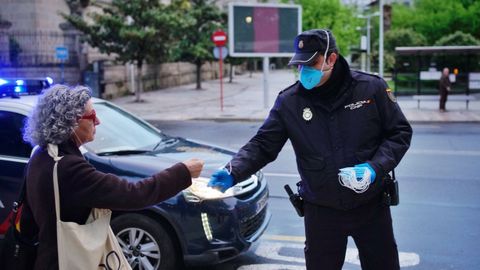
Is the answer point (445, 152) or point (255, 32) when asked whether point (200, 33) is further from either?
point (445, 152)

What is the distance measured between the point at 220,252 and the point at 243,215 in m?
0.35

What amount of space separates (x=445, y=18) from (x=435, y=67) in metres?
16.8

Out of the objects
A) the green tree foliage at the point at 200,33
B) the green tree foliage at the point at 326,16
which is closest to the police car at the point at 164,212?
the green tree foliage at the point at 200,33

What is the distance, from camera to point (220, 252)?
4.31 metres

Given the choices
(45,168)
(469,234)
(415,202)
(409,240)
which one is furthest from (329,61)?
(415,202)

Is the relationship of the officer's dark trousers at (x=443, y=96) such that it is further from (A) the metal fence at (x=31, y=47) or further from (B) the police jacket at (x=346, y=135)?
(B) the police jacket at (x=346, y=135)

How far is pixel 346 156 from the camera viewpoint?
3.00 meters

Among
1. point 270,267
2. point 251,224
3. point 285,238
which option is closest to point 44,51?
point 285,238

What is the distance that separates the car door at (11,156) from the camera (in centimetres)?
446

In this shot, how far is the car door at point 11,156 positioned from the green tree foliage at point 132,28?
18743mm

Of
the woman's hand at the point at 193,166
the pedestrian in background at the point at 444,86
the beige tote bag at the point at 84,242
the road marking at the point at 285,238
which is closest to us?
the beige tote bag at the point at 84,242

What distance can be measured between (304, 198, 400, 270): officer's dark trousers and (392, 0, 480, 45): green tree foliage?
112 ft

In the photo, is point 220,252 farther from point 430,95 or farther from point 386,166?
point 430,95

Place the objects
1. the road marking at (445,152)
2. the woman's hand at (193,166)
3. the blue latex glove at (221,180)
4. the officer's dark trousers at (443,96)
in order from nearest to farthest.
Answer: the woman's hand at (193,166)
the blue latex glove at (221,180)
the road marking at (445,152)
the officer's dark trousers at (443,96)
